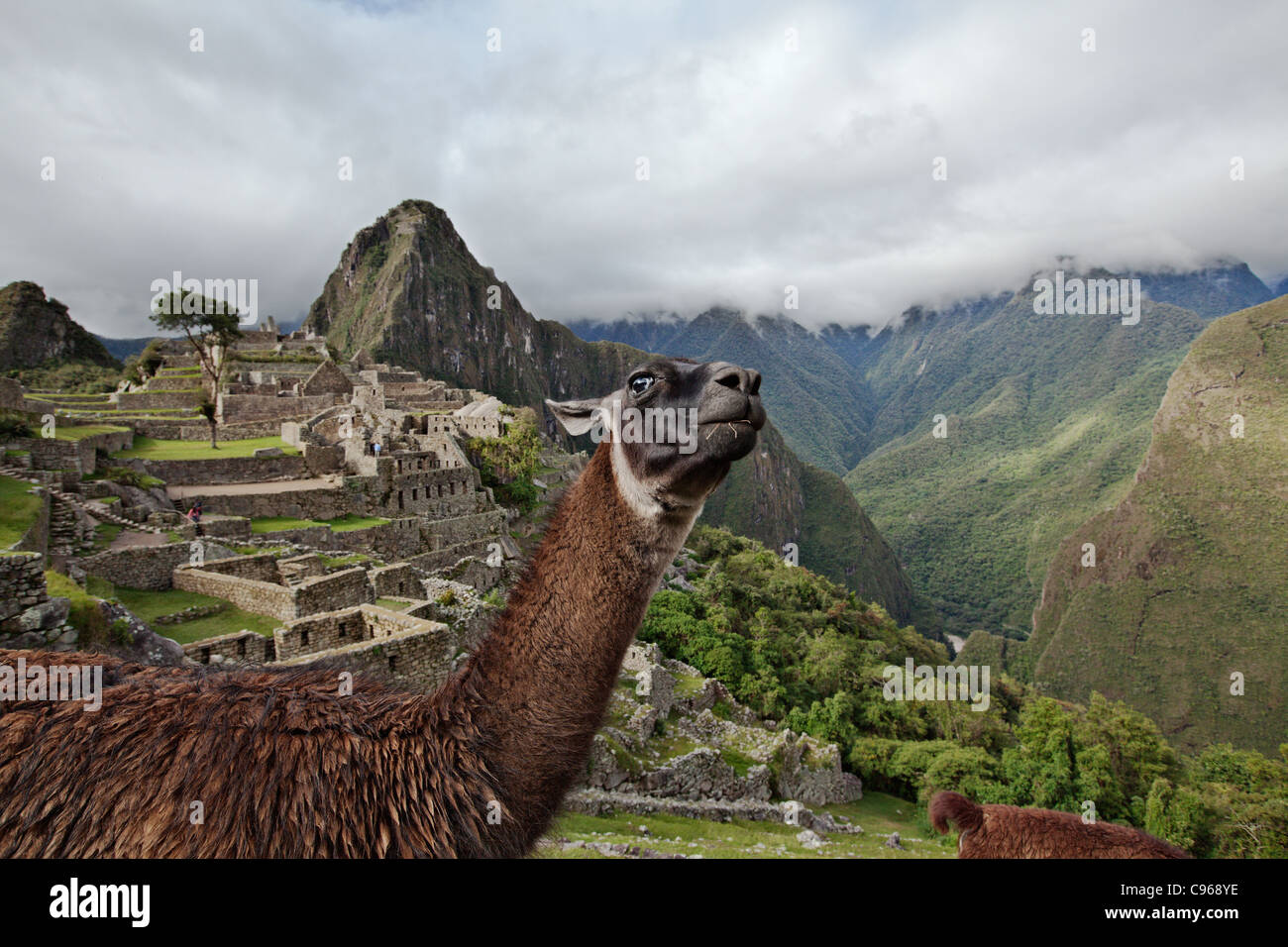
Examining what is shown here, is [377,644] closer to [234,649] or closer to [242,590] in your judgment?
[234,649]

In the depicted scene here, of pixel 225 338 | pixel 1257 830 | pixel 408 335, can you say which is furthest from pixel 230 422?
pixel 408 335

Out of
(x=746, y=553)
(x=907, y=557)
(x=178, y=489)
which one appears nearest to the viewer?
(x=178, y=489)

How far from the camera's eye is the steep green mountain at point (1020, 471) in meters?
117

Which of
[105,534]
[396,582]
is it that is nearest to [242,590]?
[396,582]

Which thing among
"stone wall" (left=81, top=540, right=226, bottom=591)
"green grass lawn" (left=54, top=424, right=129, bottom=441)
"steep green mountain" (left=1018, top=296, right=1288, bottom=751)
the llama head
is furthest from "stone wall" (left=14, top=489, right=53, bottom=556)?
"steep green mountain" (left=1018, top=296, right=1288, bottom=751)

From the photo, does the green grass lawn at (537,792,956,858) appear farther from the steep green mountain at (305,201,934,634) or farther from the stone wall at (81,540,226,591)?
the steep green mountain at (305,201,934,634)

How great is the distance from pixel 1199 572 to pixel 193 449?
11188 centimetres

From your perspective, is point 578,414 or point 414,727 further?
point 578,414

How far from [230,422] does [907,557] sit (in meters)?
142

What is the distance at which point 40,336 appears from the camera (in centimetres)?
6012

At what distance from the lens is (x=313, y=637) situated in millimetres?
8758

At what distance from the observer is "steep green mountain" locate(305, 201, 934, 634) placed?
116m

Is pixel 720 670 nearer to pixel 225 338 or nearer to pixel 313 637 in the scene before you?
pixel 313 637

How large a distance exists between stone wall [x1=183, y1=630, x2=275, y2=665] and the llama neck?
7.32m
